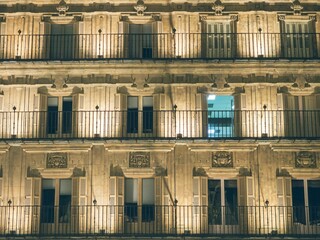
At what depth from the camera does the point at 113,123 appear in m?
29.3

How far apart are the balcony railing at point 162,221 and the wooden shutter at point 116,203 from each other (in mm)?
40

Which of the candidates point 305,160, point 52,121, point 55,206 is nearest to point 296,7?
point 305,160

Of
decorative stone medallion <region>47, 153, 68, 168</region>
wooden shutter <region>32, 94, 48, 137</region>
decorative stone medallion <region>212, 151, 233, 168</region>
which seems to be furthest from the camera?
wooden shutter <region>32, 94, 48, 137</region>

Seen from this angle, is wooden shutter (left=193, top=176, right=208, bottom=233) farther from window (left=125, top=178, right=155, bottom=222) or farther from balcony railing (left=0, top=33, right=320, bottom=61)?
balcony railing (left=0, top=33, right=320, bottom=61)

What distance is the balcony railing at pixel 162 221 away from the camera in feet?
92.8

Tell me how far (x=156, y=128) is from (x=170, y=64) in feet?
8.89

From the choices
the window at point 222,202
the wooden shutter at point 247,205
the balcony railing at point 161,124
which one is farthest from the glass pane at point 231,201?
the balcony railing at point 161,124

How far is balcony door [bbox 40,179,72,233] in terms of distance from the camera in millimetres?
28656

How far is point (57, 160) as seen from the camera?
29078 mm

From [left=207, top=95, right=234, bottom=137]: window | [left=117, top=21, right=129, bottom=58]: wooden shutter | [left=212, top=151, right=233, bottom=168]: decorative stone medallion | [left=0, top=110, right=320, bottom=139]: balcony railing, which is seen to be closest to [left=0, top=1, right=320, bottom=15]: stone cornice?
[left=117, top=21, right=129, bottom=58]: wooden shutter

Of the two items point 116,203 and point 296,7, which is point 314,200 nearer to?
point 116,203

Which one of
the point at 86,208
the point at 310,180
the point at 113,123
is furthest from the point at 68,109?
the point at 310,180

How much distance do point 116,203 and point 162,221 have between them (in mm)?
1976

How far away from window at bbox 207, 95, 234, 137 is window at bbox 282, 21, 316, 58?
3280 millimetres
